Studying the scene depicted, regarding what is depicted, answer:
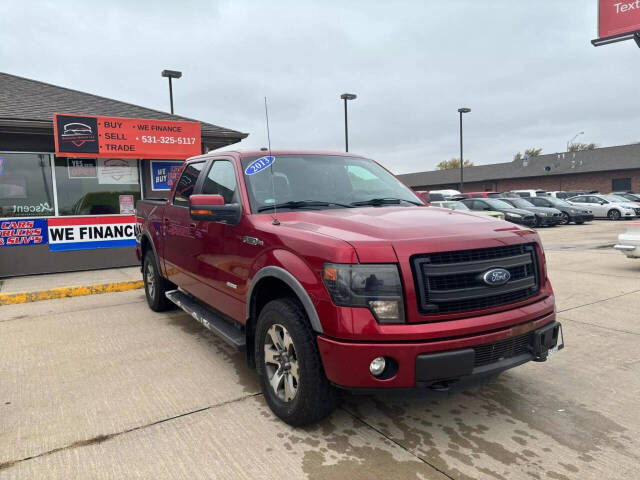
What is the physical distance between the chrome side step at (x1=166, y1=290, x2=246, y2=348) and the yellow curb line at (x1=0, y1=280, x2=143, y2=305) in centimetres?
273

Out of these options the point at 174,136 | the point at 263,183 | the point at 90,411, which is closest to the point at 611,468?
the point at 263,183

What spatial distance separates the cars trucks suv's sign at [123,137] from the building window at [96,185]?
2.25 feet

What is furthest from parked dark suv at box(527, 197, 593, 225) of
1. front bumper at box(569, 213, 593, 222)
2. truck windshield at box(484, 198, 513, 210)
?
truck windshield at box(484, 198, 513, 210)

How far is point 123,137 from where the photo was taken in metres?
8.74

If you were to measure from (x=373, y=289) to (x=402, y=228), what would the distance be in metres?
0.50

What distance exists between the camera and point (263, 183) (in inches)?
147

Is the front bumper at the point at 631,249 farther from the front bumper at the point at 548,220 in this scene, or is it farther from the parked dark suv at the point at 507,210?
the front bumper at the point at 548,220

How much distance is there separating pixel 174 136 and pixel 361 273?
7.80 meters

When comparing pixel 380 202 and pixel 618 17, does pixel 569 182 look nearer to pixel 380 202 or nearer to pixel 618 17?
pixel 618 17

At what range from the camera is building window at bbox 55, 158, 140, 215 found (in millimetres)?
8898

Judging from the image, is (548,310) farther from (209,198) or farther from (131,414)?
(131,414)

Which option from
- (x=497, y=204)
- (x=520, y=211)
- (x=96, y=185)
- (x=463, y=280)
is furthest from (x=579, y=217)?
(x=463, y=280)

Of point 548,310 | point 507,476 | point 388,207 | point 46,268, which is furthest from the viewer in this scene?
point 46,268

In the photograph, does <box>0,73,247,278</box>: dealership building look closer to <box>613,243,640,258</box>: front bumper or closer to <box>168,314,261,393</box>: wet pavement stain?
<box>168,314,261,393</box>: wet pavement stain
